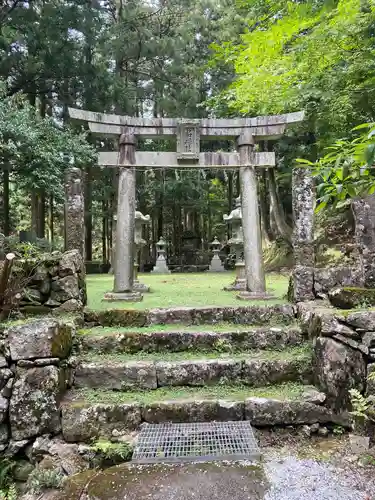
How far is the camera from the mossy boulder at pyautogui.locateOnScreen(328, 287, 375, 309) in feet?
12.8

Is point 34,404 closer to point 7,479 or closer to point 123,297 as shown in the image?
point 7,479

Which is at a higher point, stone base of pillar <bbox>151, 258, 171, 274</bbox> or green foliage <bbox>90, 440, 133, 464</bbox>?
stone base of pillar <bbox>151, 258, 171, 274</bbox>

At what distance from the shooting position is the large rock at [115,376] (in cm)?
365

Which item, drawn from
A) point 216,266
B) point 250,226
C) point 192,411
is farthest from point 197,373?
point 216,266

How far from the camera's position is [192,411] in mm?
3322

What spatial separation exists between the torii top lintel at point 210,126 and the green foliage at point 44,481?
17.1ft

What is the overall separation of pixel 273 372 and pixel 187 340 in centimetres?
101

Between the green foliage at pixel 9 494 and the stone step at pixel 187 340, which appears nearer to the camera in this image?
the green foliage at pixel 9 494

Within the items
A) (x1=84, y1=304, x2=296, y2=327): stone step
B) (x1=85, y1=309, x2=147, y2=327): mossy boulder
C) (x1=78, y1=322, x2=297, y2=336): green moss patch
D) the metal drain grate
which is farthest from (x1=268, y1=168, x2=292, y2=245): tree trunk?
the metal drain grate

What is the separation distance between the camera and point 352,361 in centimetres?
339

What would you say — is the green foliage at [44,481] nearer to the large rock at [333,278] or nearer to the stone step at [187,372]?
the stone step at [187,372]

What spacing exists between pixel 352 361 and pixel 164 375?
1788mm

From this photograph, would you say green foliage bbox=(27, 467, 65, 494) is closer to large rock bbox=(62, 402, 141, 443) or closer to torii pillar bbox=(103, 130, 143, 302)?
large rock bbox=(62, 402, 141, 443)

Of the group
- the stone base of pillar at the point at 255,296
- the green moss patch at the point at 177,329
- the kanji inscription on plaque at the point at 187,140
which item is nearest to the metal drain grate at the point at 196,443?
the green moss patch at the point at 177,329
